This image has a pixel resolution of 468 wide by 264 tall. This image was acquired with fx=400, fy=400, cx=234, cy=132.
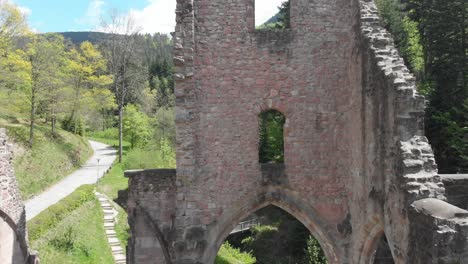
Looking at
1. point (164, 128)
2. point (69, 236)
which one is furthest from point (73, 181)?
point (164, 128)

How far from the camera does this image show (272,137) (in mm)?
23953

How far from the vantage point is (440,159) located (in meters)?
19.1

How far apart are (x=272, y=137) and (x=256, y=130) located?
49.7ft

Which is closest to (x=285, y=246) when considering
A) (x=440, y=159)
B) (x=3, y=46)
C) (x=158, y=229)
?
(x=440, y=159)

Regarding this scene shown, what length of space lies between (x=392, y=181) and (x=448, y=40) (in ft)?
59.4

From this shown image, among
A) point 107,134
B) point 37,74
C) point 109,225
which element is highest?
point 37,74

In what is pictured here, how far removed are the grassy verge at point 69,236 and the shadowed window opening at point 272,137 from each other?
10266 millimetres

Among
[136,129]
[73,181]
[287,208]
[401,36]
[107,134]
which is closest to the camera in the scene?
[287,208]

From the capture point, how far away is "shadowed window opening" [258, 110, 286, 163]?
23.4 meters

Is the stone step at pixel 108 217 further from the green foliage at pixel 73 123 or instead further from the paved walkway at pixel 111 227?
the green foliage at pixel 73 123

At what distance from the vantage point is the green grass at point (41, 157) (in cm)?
2098

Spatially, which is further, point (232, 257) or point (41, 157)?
point (41, 157)

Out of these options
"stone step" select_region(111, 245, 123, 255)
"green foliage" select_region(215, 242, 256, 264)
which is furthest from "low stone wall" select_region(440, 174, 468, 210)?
"stone step" select_region(111, 245, 123, 255)

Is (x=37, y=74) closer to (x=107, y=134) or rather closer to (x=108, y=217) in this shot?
(x=108, y=217)
